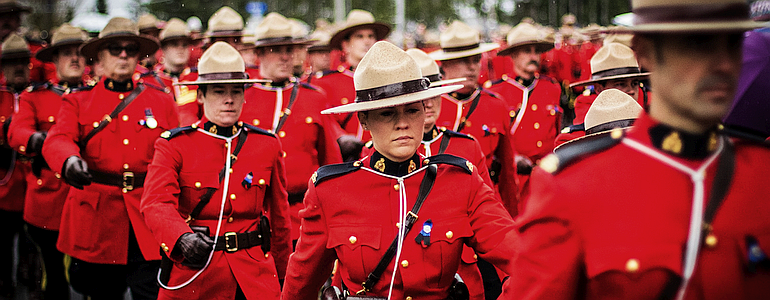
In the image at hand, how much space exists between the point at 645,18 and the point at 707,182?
18.8 inches

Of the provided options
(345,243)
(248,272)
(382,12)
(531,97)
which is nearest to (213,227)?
(248,272)

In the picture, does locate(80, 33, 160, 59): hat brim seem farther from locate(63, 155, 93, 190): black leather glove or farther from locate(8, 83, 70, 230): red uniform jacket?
locate(63, 155, 93, 190): black leather glove

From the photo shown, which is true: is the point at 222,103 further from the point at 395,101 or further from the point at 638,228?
the point at 638,228

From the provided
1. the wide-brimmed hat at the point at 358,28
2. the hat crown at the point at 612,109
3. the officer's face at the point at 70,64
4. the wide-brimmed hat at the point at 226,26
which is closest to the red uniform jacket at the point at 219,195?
the hat crown at the point at 612,109

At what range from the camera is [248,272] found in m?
4.89

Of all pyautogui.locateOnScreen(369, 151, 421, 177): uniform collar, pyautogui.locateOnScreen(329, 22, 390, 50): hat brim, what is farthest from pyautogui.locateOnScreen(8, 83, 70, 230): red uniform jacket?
pyautogui.locateOnScreen(369, 151, 421, 177): uniform collar

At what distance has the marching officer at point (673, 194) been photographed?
6.47 feet

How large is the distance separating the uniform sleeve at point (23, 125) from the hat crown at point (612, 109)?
18.7 ft

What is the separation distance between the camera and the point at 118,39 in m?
7.14

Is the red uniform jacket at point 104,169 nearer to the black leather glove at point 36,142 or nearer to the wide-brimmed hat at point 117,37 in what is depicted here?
the wide-brimmed hat at point 117,37

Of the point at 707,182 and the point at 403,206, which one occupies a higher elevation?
the point at 707,182

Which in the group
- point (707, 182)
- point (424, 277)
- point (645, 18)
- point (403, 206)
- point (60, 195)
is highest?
point (645, 18)

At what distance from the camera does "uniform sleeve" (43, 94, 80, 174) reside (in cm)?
619

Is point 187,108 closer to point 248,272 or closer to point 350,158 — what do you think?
point 350,158
